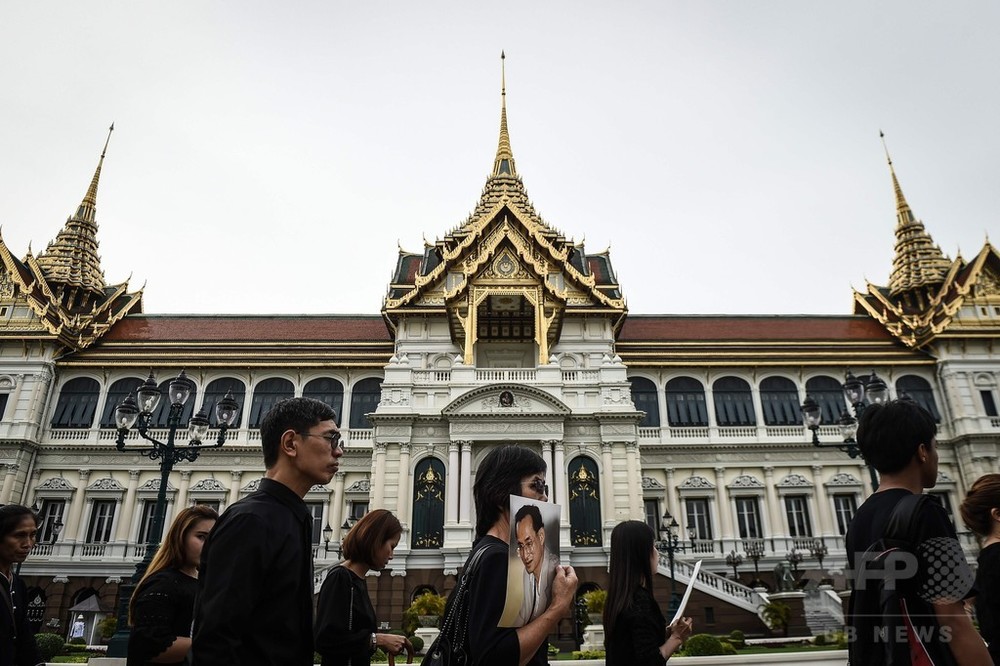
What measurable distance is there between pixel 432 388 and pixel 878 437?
772 inches

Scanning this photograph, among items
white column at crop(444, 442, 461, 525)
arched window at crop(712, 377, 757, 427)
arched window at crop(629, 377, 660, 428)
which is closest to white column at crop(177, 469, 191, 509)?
white column at crop(444, 442, 461, 525)

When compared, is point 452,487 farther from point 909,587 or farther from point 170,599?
point 909,587

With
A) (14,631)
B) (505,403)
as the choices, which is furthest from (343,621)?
(505,403)

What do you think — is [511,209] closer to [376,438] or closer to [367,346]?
[367,346]

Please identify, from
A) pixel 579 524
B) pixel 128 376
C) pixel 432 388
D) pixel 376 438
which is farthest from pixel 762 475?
pixel 128 376

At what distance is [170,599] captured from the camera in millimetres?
3672

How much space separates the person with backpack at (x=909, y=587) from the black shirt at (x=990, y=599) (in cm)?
91

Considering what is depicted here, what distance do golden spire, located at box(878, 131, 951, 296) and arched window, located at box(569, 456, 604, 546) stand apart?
24733 millimetres

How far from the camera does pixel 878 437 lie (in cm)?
307

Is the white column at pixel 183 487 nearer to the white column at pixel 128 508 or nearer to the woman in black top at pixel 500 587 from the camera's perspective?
the white column at pixel 128 508

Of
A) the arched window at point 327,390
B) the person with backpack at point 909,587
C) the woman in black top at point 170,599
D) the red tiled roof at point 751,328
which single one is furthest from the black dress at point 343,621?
the red tiled roof at point 751,328

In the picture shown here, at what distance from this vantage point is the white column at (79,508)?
2505cm

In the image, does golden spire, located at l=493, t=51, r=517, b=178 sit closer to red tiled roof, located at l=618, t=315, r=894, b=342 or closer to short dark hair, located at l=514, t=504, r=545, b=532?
red tiled roof, located at l=618, t=315, r=894, b=342

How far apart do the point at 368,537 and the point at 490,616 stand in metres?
1.81
